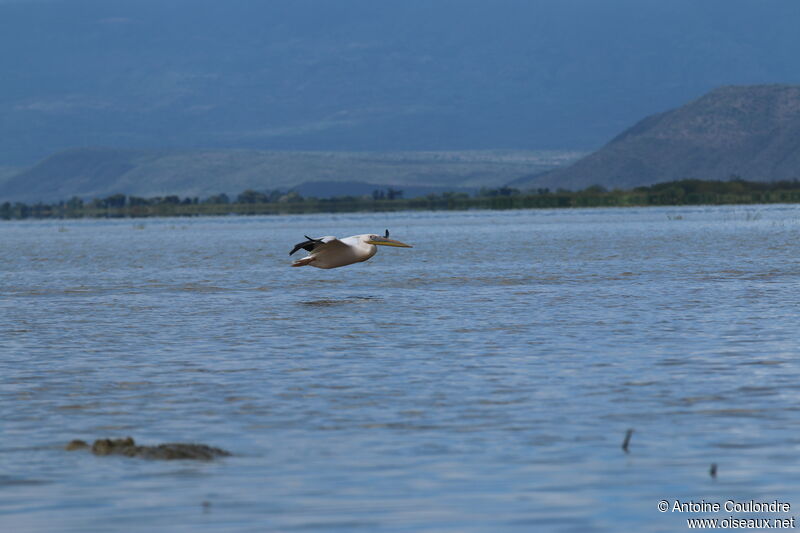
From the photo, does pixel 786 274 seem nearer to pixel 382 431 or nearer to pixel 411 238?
pixel 382 431

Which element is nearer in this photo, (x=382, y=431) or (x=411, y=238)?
(x=382, y=431)

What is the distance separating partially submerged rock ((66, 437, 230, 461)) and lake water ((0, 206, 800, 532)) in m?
0.17

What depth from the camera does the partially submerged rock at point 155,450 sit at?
14.0 m

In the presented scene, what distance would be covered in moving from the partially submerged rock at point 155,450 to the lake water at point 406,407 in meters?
0.17

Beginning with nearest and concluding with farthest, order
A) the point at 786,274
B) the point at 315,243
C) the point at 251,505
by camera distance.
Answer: the point at 251,505 < the point at 315,243 < the point at 786,274

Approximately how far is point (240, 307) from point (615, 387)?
15.3m

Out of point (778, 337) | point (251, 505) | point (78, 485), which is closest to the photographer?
point (251, 505)

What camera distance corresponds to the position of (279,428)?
15430 millimetres

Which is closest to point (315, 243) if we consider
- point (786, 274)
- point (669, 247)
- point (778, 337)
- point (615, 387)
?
point (786, 274)

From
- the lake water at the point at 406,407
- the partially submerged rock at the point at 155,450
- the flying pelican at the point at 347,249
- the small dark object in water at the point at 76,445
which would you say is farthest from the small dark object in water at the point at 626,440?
the flying pelican at the point at 347,249

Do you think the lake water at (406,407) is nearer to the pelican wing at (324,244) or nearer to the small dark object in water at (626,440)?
the small dark object in water at (626,440)

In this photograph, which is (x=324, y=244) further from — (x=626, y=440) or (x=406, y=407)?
(x=626, y=440)

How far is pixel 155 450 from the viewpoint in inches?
559

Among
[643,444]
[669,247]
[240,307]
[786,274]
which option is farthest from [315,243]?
[669,247]
